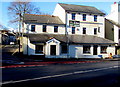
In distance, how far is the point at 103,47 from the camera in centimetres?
2906

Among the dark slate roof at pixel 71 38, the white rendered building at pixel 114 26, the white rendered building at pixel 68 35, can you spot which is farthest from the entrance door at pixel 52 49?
the white rendered building at pixel 114 26

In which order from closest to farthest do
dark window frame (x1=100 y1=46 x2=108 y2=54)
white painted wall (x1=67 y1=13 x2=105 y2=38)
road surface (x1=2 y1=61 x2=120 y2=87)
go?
road surface (x1=2 y1=61 x2=120 y2=87) → dark window frame (x1=100 y1=46 x2=108 y2=54) → white painted wall (x1=67 y1=13 x2=105 y2=38)

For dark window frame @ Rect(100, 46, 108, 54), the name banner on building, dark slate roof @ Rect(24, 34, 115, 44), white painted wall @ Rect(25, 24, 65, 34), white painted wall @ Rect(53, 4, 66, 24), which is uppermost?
white painted wall @ Rect(53, 4, 66, 24)

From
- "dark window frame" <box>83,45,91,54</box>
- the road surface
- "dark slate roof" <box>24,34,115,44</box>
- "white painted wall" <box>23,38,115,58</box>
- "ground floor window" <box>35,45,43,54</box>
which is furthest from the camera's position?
"dark window frame" <box>83,45,91,54</box>

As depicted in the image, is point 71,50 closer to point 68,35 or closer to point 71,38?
point 71,38

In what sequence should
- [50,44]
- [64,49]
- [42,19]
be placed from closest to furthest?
[50,44] → [64,49] → [42,19]

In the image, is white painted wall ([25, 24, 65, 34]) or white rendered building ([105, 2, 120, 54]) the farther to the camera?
white rendered building ([105, 2, 120, 54])

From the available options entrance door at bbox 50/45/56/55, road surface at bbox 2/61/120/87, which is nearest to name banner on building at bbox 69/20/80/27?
entrance door at bbox 50/45/56/55

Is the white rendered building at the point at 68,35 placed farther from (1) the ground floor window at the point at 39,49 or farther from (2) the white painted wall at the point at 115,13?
(2) the white painted wall at the point at 115,13

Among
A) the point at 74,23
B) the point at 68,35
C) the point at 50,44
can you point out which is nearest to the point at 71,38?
the point at 68,35

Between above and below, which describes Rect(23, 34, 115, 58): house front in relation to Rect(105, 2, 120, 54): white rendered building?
below

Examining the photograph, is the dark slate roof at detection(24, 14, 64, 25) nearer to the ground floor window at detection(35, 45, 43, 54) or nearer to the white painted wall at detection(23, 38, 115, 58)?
the white painted wall at detection(23, 38, 115, 58)

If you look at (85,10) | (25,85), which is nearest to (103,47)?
(85,10)

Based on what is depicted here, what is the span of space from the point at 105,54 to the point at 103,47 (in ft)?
4.73
